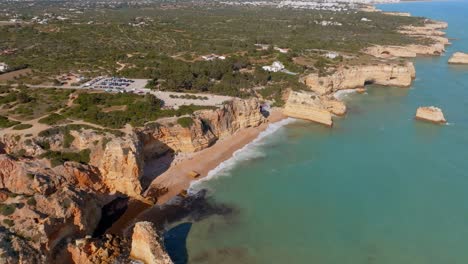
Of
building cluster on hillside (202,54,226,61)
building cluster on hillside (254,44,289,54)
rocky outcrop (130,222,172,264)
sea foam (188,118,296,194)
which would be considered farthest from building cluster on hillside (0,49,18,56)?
rocky outcrop (130,222,172,264)

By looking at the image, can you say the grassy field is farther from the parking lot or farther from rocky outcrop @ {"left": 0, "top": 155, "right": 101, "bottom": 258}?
rocky outcrop @ {"left": 0, "top": 155, "right": 101, "bottom": 258}

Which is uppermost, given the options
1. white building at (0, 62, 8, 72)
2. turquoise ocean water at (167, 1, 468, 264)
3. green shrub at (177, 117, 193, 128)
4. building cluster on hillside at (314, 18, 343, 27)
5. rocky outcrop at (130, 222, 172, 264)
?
building cluster on hillside at (314, 18, 343, 27)

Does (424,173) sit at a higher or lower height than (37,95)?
lower

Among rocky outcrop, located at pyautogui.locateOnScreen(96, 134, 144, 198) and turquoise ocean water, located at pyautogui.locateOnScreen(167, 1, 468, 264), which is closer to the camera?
turquoise ocean water, located at pyautogui.locateOnScreen(167, 1, 468, 264)

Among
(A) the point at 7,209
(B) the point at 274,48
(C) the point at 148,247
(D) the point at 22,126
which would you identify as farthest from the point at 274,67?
(A) the point at 7,209

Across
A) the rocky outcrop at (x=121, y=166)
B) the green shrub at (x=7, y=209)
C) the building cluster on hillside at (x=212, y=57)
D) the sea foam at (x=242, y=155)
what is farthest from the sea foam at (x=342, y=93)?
the green shrub at (x=7, y=209)

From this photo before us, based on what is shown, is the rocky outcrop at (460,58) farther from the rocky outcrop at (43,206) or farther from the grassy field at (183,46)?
the rocky outcrop at (43,206)

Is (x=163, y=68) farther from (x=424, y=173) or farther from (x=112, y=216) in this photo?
(x=424, y=173)

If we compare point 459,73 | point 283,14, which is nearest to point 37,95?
point 459,73

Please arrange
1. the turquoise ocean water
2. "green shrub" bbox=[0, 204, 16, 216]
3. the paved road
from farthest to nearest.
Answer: the paved road < the turquoise ocean water < "green shrub" bbox=[0, 204, 16, 216]
